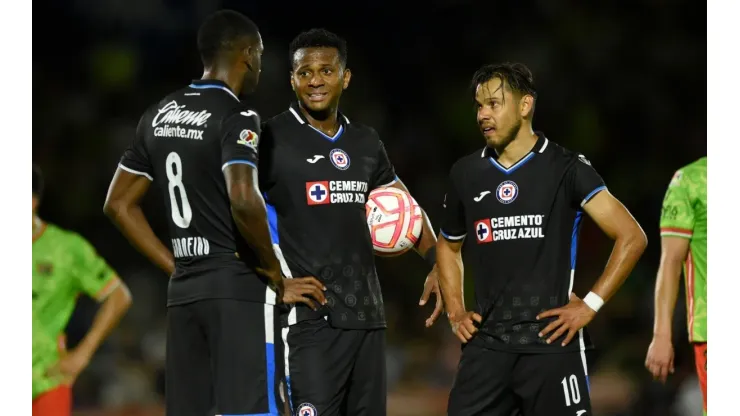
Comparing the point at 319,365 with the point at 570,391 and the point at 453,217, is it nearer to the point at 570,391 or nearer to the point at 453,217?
the point at 453,217

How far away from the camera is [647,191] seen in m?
7.55

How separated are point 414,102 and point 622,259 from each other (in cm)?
440

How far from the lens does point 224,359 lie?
140 inches

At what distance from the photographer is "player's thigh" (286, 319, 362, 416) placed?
3.76 meters

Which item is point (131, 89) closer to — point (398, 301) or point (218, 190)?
point (398, 301)

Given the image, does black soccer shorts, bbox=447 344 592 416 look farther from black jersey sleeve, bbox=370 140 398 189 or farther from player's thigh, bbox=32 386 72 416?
player's thigh, bbox=32 386 72 416

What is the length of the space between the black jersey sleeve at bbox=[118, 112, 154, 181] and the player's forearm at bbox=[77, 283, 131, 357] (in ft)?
3.40

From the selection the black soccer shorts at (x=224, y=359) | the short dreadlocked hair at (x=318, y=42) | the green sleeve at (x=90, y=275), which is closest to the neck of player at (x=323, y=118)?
the short dreadlocked hair at (x=318, y=42)

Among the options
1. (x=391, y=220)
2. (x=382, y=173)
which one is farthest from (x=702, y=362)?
(x=382, y=173)

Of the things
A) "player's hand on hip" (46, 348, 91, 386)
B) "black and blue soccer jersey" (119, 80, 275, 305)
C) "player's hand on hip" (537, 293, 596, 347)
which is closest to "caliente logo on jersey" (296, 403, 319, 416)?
"black and blue soccer jersey" (119, 80, 275, 305)

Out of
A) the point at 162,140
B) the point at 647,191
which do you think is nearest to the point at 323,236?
the point at 162,140

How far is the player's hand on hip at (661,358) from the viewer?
4125 mm
